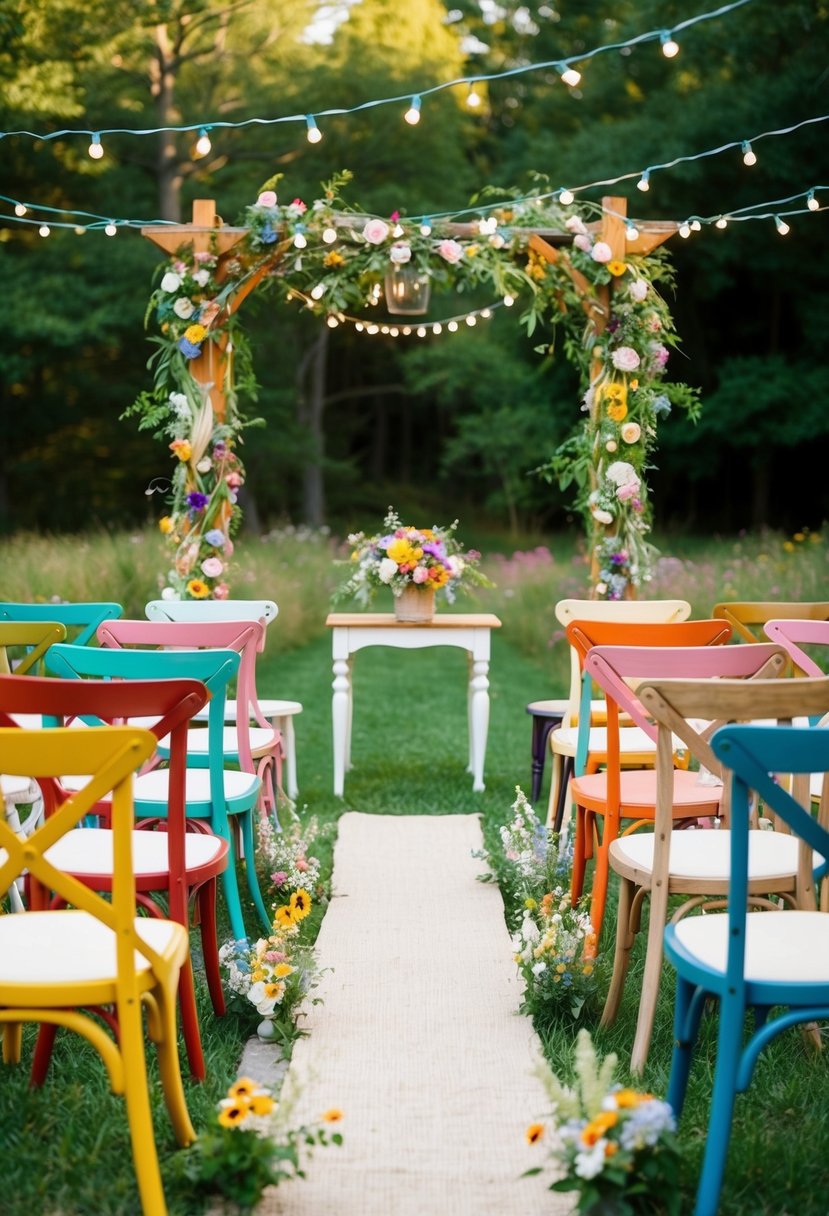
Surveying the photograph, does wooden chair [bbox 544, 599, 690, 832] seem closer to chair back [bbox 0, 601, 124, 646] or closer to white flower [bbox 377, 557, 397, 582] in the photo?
white flower [bbox 377, 557, 397, 582]

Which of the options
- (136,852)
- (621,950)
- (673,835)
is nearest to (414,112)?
(673,835)

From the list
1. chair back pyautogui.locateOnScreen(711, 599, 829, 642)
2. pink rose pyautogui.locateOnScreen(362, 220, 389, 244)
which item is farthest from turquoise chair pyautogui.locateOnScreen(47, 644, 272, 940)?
pink rose pyautogui.locateOnScreen(362, 220, 389, 244)

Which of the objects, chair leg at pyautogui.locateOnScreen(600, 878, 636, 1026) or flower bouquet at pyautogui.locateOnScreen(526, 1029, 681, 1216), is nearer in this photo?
flower bouquet at pyautogui.locateOnScreen(526, 1029, 681, 1216)

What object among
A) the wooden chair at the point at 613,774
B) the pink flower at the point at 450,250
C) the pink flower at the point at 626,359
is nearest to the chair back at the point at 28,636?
the wooden chair at the point at 613,774

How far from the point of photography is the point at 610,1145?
223 centimetres

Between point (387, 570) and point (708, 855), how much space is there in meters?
3.49

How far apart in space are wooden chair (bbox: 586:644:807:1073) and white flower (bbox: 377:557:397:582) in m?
2.89

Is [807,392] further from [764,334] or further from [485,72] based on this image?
[485,72]

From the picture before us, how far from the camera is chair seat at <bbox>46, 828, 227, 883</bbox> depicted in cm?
305

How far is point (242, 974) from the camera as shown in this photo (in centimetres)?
346

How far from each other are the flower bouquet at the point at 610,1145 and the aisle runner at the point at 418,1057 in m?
0.25

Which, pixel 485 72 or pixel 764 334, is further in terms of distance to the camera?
pixel 485 72

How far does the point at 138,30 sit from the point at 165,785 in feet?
56.6

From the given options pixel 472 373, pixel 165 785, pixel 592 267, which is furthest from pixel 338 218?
pixel 472 373
